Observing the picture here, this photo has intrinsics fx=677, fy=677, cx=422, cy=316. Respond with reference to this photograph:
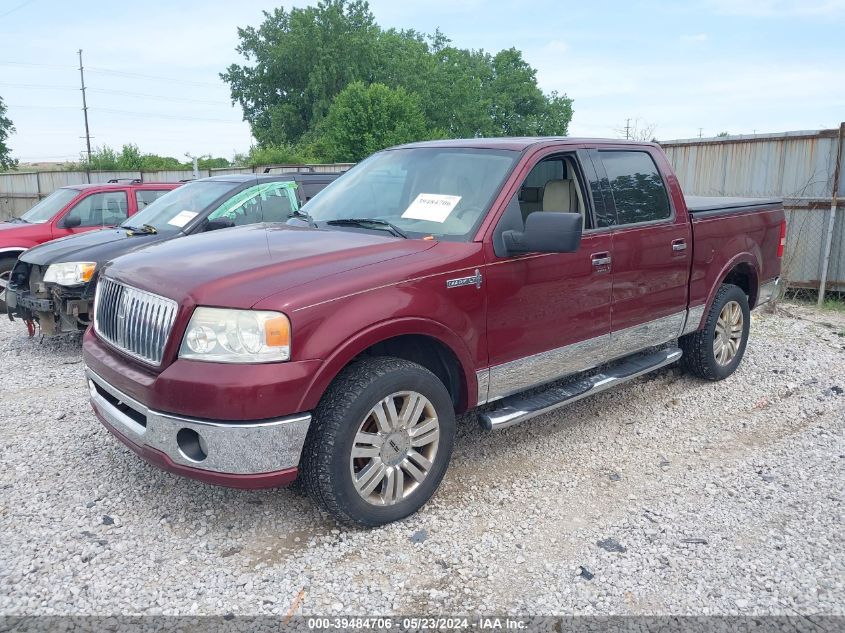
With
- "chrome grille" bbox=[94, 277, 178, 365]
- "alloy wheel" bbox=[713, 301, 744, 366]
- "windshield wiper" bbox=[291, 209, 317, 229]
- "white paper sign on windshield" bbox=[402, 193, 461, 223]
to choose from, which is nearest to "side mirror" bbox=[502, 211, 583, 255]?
"white paper sign on windshield" bbox=[402, 193, 461, 223]

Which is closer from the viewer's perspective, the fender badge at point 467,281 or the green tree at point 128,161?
the fender badge at point 467,281

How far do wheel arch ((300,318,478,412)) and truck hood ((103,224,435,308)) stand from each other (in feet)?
1.18

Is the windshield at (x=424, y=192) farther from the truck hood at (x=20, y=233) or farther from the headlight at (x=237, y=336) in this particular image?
the truck hood at (x=20, y=233)

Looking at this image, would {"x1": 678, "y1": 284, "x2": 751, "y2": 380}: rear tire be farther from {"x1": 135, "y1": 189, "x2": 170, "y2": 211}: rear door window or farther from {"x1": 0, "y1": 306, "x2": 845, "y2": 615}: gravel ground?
{"x1": 135, "y1": 189, "x2": 170, "y2": 211}: rear door window

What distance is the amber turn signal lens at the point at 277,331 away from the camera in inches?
118

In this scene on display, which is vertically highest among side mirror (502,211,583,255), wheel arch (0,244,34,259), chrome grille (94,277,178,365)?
side mirror (502,211,583,255)

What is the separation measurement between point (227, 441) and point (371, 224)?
1655 millimetres

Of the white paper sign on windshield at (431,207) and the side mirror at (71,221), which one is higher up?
the white paper sign on windshield at (431,207)

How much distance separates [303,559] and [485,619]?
93 cm

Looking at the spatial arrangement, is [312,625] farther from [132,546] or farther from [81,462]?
[81,462]

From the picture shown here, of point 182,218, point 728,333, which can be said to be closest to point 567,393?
point 728,333

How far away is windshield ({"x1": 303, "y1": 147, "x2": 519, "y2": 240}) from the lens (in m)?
3.93

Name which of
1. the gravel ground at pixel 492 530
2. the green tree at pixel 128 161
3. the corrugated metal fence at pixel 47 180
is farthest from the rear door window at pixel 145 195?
the green tree at pixel 128 161

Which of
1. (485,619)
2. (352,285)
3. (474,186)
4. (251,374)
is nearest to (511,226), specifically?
(474,186)
